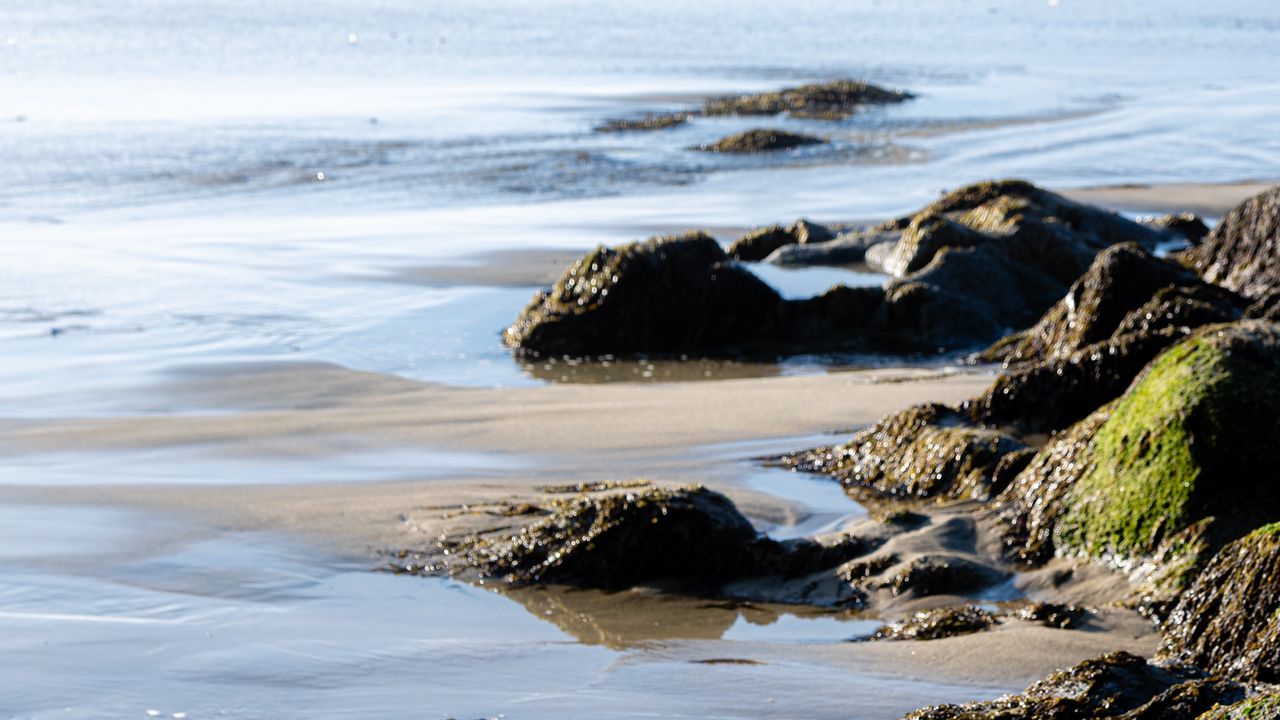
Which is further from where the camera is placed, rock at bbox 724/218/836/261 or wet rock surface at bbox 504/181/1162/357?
rock at bbox 724/218/836/261

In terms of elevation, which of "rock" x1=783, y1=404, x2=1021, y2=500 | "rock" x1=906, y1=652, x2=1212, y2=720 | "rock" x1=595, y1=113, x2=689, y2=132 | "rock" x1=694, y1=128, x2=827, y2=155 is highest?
"rock" x1=595, y1=113, x2=689, y2=132

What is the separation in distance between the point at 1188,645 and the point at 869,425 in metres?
3.36

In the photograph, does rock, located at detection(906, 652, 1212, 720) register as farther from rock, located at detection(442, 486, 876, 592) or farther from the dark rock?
rock, located at detection(442, 486, 876, 592)

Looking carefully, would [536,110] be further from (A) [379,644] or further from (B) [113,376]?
(A) [379,644]

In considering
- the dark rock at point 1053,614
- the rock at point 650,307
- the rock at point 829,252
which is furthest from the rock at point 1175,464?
the rock at point 829,252

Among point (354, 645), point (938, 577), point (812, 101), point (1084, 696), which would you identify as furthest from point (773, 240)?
point (812, 101)

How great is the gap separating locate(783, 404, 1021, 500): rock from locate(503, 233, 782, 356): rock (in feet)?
11.5

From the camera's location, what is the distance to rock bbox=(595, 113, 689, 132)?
27.7 metres

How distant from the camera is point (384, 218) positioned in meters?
17.0

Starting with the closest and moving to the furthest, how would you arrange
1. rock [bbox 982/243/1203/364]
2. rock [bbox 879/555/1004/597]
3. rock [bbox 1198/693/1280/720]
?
rock [bbox 1198/693/1280/720] < rock [bbox 879/555/1004/597] < rock [bbox 982/243/1203/364]

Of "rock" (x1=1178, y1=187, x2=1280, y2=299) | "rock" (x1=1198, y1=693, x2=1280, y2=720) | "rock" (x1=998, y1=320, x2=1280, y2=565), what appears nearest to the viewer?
"rock" (x1=1198, y1=693, x2=1280, y2=720)

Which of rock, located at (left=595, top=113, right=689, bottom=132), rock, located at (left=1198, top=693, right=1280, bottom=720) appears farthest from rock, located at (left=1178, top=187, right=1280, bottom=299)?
rock, located at (left=595, top=113, right=689, bottom=132)

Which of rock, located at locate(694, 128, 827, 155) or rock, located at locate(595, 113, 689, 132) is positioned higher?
rock, located at locate(595, 113, 689, 132)

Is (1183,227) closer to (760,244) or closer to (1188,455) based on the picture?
(760,244)
